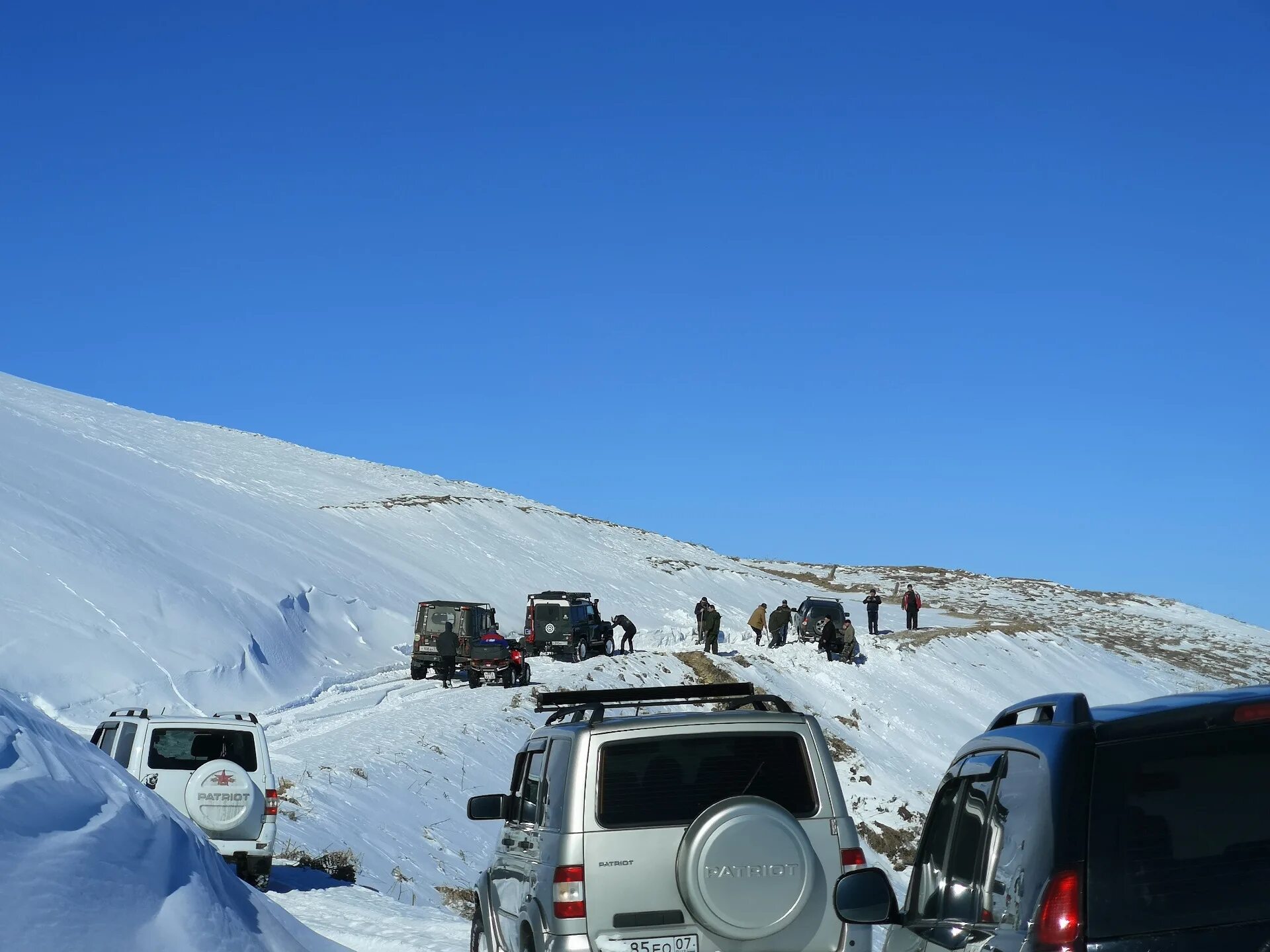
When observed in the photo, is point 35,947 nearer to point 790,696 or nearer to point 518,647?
point 518,647

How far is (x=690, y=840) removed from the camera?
6582mm

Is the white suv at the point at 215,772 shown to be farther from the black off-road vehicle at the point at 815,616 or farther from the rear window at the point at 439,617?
the black off-road vehicle at the point at 815,616

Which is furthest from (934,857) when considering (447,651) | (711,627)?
(711,627)

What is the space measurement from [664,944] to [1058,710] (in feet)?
11.2

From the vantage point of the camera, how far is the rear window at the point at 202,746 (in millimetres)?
14859

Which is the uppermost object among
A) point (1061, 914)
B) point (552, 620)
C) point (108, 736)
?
point (552, 620)

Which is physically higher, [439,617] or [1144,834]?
[439,617]

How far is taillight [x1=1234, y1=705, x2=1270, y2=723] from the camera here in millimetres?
3543

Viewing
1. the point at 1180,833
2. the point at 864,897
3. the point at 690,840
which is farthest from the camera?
the point at 690,840

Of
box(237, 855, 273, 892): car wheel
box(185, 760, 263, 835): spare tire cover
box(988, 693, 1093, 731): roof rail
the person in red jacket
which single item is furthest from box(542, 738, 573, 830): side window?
the person in red jacket

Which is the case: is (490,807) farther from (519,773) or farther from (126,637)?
(126,637)

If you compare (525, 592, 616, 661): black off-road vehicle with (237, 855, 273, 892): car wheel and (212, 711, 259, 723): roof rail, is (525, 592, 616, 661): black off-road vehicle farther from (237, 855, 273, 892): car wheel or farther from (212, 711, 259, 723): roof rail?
(237, 855, 273, 892): car wheel

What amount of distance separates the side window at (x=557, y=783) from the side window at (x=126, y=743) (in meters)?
8.40

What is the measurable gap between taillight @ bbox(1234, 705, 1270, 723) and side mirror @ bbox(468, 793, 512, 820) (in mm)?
6234
